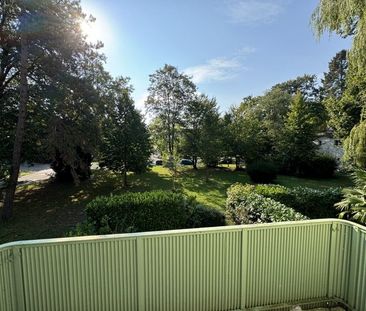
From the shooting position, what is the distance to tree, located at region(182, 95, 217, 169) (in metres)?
21.0

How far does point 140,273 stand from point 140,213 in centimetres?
376

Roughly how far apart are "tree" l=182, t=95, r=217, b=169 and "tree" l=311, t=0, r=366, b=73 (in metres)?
13.7

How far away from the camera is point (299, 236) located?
3.70 m

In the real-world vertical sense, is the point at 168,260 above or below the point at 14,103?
below

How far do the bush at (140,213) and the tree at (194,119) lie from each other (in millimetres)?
13049

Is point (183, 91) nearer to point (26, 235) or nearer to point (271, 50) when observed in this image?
point (271, 50)

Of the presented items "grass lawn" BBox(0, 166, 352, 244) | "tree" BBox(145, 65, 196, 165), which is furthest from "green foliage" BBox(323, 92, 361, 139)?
"tree" BBox(145, 65, 196, 165)

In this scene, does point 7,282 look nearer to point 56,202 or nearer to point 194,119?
point 56,202

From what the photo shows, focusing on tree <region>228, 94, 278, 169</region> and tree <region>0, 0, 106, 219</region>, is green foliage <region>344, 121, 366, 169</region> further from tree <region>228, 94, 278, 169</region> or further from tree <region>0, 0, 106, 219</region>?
tree <region>228, 94, 278, 169</region>

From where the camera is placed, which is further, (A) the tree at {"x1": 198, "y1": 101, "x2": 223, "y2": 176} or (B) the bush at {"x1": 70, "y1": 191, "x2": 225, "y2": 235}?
(A) the tree at {"x1": 198, "y1": 101, "x2": 223, "y2": 176}

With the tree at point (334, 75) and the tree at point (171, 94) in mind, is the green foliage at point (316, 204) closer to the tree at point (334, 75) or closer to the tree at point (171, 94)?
the tree at point (171, 94)

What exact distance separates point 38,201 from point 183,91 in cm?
1457

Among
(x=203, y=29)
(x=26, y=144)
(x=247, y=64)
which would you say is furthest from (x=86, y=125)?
(x=247, y=64)

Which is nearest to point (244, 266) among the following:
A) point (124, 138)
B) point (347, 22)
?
point (347, 22)
